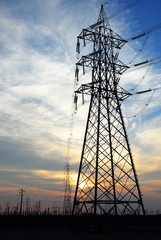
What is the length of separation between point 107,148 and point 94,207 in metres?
6.79

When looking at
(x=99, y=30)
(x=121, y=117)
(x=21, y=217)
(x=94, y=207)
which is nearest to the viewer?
(x=94, y=207)

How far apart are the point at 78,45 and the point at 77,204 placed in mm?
19646

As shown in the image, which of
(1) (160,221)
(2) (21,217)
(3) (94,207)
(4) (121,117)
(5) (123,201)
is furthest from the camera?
(1) (160,221)

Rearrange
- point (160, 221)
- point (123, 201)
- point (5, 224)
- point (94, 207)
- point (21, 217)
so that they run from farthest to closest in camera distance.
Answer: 1. point (160, 221)
2. point (21, 217)
3. point (5, 224)
4. point (123, 201)
5. point (94, 207)

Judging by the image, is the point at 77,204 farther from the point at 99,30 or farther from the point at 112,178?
the point at 99,30

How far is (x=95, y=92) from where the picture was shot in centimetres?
3114

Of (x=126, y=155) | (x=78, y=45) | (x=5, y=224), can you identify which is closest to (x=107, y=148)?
(x=126, y=155)

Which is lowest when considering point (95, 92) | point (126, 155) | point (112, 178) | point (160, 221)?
point (160, 221)

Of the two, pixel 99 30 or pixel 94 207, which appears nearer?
pixel 94 207

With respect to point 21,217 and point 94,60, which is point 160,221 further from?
point 94,60

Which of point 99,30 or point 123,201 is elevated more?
point 99,30

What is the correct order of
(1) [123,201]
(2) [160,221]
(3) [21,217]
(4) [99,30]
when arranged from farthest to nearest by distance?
(2) [160,221]
(3) [21,217]
(4) [99,30]
(1) [123,201]

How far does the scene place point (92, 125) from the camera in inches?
1188

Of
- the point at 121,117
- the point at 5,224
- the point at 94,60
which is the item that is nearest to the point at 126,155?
the point at 121,117
